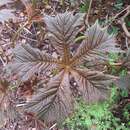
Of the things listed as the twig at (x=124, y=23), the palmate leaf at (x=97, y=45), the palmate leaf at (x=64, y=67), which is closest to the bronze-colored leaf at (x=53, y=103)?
the palmate leaf at (x=64, y=67)

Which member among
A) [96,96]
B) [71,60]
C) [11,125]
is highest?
[71,60]

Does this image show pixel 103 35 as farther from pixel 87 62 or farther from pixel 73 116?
pixel 73 116

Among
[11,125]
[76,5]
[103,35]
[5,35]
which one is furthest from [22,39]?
[103,35]

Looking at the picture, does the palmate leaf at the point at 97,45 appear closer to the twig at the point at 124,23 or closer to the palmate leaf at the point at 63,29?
the palmate leaf at the point at 63,29

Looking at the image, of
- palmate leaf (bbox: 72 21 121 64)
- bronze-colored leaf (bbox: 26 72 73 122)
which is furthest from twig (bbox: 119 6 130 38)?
bronze-colored leaf (bbox: 26 72 73 122)

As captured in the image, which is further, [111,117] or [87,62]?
[111,117]

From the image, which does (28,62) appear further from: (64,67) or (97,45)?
(97,45)
